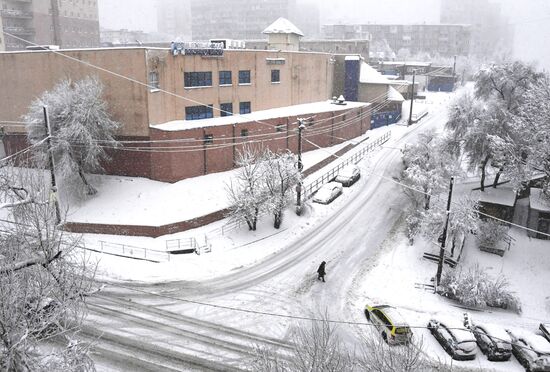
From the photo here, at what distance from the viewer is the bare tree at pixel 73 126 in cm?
3366

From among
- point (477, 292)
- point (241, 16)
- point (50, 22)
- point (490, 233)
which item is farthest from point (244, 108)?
point (241, 16)

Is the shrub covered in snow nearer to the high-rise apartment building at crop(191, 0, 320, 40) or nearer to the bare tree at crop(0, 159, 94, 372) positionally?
the bare tree at crop(0, 159, 94, 372)

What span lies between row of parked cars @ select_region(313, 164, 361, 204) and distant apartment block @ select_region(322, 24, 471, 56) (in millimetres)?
117063

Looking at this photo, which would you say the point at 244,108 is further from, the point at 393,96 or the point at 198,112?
the point at 393,96

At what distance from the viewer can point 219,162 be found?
39.6 meters

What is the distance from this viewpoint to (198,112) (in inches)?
1647

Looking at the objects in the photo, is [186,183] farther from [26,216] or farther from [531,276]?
[531,276]

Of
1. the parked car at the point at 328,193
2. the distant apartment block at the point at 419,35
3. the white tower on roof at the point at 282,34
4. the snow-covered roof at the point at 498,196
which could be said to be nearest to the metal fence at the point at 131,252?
the parked car at the point at 328,193

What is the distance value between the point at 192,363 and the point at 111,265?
11.1 m

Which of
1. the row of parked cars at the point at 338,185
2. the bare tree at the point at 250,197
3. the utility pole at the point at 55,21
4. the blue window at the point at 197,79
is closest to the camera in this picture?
the bare tree at the point at 250,197

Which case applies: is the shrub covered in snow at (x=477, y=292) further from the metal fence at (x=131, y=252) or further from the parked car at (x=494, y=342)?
the metal fence at (x=131, y=252)

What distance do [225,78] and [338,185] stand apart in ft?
48.9

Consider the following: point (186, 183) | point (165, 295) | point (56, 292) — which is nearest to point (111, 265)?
point (165, 295)

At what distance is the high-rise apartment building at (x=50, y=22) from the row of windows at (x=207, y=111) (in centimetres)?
4422
